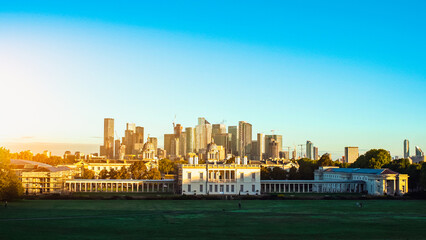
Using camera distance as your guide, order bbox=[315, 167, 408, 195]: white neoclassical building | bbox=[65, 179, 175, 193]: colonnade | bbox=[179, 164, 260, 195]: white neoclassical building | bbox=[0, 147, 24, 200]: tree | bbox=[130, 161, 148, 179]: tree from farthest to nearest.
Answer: bbox=[130, 161, 148, 179]: tree < bbox=[65, 179, 175, 193]: colonnade < bbox=[315, 167, 408, 195]: white neoclassical building < bbox=[179, 164, 260, 195]: white neoclassical building < bbox=[0, 147, 24, 200]: tree

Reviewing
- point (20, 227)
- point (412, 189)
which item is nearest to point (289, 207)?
point (20, 227)

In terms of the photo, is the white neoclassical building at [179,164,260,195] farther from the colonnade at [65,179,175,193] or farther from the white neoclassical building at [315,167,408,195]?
the white neoclassical building at [315,167,408,195]

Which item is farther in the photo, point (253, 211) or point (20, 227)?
point (253, 211)

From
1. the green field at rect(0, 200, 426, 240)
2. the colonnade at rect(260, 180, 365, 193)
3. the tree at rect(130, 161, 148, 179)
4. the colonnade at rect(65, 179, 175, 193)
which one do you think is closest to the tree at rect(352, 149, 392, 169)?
the colonnade at rect(260, 180, 365, 193)

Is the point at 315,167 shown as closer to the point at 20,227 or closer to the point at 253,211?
the point at 253,211

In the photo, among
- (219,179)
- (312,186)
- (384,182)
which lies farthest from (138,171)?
(384,182)

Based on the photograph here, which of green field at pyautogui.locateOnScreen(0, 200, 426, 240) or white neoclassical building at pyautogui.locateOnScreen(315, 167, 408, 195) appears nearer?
green field at pyautogui.locateOnScreen(0, 200, 426, 240)
